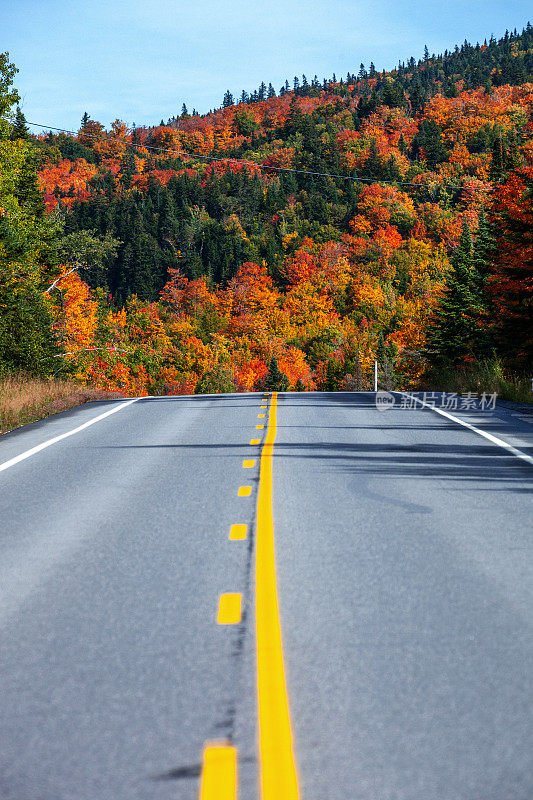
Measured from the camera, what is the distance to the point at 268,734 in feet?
12.0

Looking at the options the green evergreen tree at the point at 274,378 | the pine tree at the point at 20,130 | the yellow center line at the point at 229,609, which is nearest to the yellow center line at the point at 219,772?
the yellow center line at the point at 229,609

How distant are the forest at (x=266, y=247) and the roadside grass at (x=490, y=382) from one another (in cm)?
449

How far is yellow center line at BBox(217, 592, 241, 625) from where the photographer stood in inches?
200

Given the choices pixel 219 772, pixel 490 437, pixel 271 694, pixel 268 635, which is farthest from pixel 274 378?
pixel 219 772

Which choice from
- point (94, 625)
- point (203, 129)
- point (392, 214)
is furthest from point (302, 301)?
point (94, 625)

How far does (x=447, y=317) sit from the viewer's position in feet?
144

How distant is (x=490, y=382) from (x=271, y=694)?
784 inches

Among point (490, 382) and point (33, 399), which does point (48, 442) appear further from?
point (490, 382)

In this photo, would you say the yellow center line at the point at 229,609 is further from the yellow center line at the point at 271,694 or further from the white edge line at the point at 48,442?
the white edge line at the point at 48,442

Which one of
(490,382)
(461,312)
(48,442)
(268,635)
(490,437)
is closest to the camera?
(268,635)

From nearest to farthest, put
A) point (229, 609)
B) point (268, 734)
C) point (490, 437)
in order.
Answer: point (268, 734), point (229, 609), point (490, 437)

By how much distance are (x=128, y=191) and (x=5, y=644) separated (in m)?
174

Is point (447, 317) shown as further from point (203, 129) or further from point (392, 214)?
point (203, 129)

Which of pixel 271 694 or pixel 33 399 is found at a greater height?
pixel 271 694
